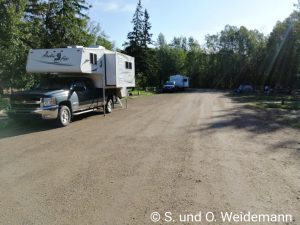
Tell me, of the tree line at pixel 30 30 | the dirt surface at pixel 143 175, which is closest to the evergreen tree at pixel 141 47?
the tree line at pixel 30 30

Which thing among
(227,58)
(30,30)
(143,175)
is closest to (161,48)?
(227,58)

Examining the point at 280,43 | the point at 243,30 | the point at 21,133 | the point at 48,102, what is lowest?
the point at 21,133

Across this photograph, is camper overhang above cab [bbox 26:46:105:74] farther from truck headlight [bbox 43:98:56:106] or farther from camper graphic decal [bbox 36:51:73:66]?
truck headlight [bbox 43:98:56:106]

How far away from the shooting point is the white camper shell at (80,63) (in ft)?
44.2

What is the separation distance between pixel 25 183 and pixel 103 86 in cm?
1027

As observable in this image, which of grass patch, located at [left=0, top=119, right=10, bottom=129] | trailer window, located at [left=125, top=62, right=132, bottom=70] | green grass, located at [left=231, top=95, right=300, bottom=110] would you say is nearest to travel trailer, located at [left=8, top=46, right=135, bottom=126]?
trailer window, located at [left=125, top=62, right=132, bottom=70]

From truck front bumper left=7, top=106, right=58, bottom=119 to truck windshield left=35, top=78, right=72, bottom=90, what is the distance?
143 centimetres

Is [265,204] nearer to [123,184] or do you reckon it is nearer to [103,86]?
[123,184]

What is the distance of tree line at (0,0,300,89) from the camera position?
701 inches

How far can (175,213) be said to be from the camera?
423 centimetres

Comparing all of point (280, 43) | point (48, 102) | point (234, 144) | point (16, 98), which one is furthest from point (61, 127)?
point (280, 43)

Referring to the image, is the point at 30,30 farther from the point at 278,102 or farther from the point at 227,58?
the point at 227,58

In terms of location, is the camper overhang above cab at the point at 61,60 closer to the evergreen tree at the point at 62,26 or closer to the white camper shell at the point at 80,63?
the white camper shell at the point at 80,63

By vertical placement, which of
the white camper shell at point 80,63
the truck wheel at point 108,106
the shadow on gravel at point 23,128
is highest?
the white camper shell at point 80,63
